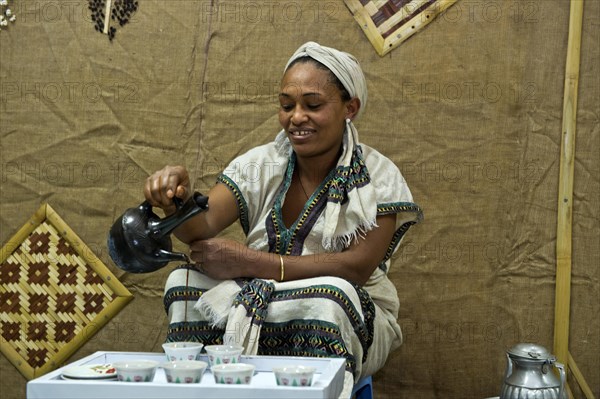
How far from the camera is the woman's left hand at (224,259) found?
2.71 m

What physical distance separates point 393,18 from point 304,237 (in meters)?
1.22

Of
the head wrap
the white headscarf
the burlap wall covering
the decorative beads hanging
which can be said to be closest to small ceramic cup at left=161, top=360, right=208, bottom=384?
the white headscarf

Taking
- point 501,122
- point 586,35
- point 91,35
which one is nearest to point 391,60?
point 501,122

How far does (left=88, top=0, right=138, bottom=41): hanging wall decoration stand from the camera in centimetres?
372

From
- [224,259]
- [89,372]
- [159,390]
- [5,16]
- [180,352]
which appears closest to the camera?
[159,390]

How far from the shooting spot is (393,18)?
3.66 m

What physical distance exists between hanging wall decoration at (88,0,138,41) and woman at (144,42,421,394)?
1.06 m

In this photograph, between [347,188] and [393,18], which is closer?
[347,188]

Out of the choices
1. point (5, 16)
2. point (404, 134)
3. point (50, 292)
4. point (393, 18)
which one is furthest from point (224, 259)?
point (5, 16)

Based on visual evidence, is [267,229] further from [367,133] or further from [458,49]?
[458,49]

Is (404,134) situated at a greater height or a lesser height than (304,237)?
greater

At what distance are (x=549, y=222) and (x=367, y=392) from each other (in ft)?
4.05

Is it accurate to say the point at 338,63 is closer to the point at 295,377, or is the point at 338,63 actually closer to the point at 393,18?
the point at 393,18

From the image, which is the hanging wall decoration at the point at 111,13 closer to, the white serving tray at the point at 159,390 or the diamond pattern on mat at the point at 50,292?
the diamond pattern on mat at the point at 50,292
